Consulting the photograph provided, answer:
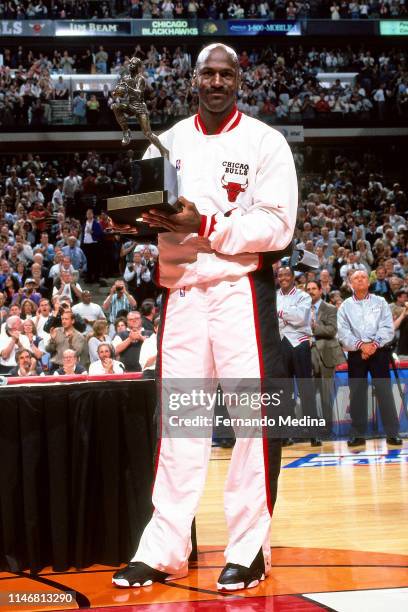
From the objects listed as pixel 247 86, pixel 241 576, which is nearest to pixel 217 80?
pixel 241 576

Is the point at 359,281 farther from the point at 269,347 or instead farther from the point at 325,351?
the point at 269,347

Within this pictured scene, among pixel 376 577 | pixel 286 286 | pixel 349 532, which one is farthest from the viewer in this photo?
pixel 286 286

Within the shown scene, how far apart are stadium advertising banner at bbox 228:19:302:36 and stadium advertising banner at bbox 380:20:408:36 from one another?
255 centimetres

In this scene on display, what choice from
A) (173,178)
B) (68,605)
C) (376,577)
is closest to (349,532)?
(376,577)

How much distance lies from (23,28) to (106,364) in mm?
20140

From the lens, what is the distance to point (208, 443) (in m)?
3.84

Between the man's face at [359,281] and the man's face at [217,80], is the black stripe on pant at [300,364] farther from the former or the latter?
the man's face at [217,80]

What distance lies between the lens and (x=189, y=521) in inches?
149

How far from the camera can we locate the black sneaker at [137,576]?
3.72 m

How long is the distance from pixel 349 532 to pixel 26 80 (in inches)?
806

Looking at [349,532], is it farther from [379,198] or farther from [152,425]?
[379,198]

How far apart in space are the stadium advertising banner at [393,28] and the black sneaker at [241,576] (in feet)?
87.2

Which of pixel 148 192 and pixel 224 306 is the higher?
pixel 148 192


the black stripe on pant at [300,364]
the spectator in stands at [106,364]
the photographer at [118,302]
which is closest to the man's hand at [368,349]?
the black stripe on pant at [300,364]
